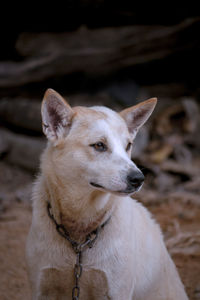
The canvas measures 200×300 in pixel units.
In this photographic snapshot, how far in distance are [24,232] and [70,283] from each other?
2174 millimetres

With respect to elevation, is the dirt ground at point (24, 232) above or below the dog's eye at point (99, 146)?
below

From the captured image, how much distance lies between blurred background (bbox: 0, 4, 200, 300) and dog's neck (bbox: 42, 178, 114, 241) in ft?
4.98

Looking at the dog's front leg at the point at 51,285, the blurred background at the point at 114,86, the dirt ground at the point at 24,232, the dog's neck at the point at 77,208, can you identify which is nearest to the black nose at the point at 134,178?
the dog's neck at the point at 77,208

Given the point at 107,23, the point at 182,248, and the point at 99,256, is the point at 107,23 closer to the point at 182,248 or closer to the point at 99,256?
the point at 182,248

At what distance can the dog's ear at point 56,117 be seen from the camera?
2209 mm

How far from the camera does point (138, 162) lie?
20.1 ft

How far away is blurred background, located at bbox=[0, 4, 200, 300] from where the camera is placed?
4691 millimetres

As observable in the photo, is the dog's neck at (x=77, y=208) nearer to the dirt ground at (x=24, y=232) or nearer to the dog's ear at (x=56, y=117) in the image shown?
the dog's ear at (x=56, y=117)

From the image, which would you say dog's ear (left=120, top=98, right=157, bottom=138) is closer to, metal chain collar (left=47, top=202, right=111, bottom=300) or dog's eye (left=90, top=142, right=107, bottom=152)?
dog's eye (left=90, top=142, right=107, bottom=152)

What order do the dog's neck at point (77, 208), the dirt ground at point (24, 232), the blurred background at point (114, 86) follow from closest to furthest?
the dog's neck at point (77, 208), the dirt ground at point (24, 232), the blurred background at point (114, 86)

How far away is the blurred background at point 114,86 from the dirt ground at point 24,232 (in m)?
0.01

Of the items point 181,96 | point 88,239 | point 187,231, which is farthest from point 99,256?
point 181,96

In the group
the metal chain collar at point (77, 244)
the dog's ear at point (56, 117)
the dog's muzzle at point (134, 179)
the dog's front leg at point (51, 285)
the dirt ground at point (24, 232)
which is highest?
the dog's ear at point (56, 117)

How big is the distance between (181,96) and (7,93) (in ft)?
12.7
